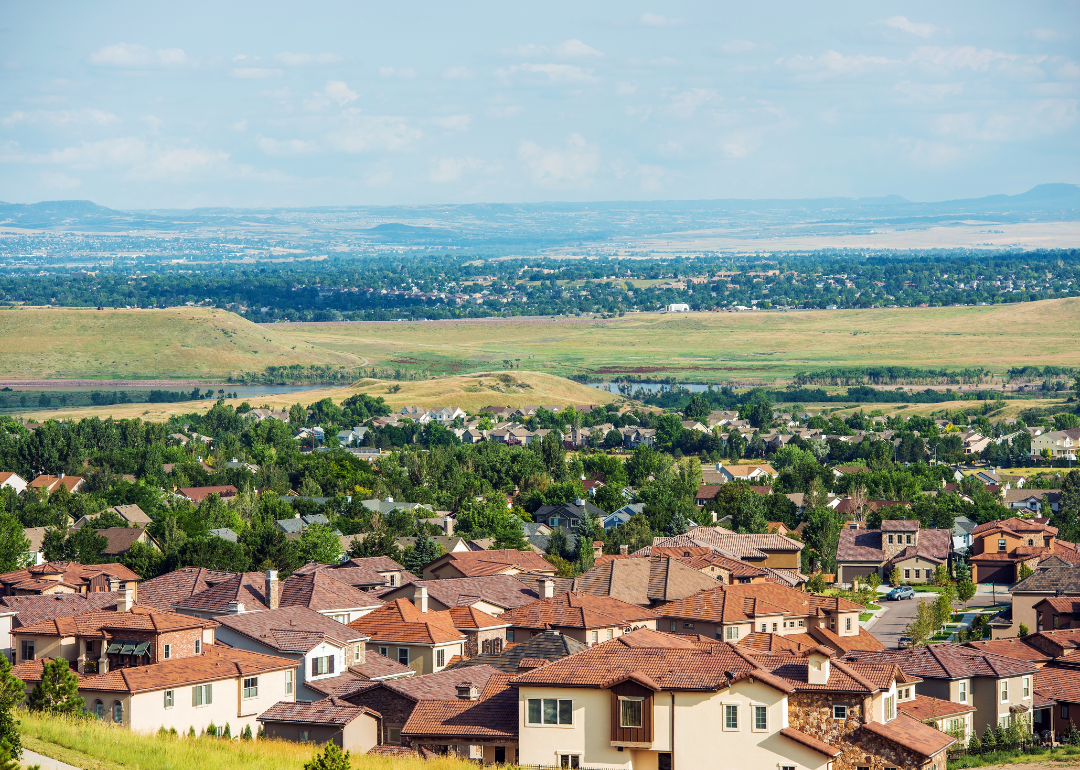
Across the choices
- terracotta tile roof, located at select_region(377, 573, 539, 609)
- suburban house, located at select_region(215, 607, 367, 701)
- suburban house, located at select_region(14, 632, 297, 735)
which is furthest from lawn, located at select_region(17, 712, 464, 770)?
terracotta tile roof, located at select_region(377, 573, 539, 609)

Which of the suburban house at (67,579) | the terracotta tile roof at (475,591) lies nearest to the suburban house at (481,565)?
the terracotta tile roof at (475,591)

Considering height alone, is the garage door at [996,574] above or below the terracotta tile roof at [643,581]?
below

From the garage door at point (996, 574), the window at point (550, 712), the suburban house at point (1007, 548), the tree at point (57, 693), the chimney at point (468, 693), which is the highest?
the window at point (550, 712)

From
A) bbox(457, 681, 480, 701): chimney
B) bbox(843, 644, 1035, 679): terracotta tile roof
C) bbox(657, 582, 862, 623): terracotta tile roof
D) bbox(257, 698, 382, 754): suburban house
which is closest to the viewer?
bbox(457, 681, 480, 701): chimney

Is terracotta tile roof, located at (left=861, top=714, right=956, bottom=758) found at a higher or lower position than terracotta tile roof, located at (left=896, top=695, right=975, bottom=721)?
higher

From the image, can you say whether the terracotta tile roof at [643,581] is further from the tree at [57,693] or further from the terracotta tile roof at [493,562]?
the tree at [57,693]

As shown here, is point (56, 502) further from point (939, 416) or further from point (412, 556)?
point (939, 416)

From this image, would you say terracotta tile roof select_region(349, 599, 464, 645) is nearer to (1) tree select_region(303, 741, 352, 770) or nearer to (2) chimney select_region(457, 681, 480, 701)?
(2) chimney select_region(457, 681, 480, 701)

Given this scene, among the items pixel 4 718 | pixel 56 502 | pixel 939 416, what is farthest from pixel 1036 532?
pixel 939 416
